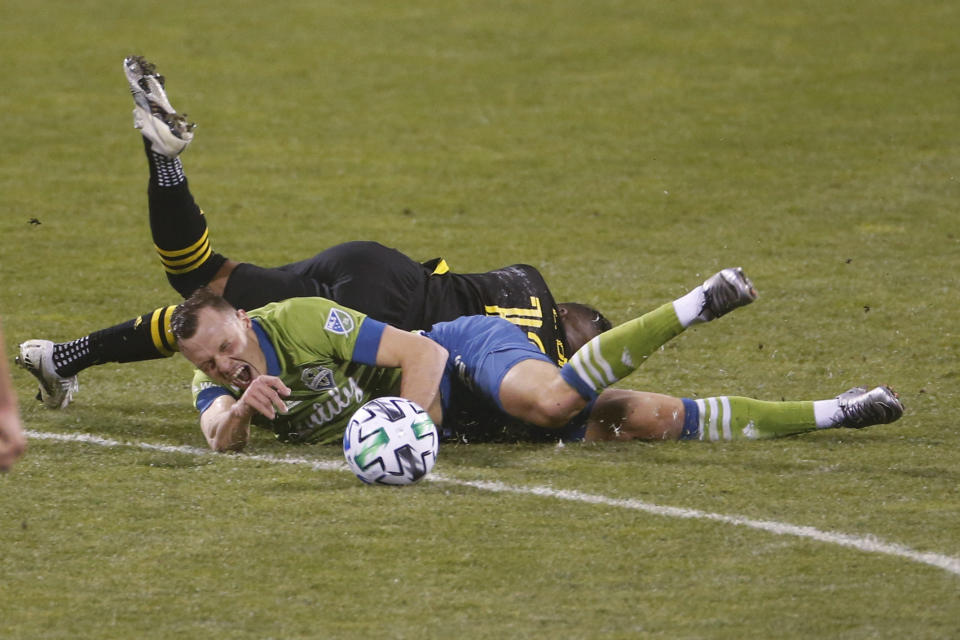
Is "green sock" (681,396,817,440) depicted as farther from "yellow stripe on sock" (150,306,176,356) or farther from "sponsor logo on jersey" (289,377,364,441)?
"yellow stripe on sock" (150,306,176,356)

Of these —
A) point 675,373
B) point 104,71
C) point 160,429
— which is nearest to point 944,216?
point 675,373

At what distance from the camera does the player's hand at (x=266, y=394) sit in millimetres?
5656

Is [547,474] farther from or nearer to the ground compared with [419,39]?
nearer to the ground

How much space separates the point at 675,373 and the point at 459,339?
71.7 inches

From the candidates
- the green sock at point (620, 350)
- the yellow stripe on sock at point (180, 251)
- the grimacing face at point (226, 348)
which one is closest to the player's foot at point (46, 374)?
the yellow stripe on sock at point (180, 251)

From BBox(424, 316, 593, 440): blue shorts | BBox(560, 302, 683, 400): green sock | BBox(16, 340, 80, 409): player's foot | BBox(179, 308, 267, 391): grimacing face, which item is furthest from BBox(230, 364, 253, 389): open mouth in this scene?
BBox(16, 340, 80, 409): player's foot

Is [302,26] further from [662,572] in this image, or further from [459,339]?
[662,572]

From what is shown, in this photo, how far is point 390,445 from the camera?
5.62m

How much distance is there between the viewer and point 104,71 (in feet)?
51.8

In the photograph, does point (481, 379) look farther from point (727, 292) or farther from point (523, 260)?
point (523, 260)

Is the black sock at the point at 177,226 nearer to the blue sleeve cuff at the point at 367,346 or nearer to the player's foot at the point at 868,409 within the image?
the blue sleeve cuff at the point at 367,346

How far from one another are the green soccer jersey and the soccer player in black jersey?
2.46 feet

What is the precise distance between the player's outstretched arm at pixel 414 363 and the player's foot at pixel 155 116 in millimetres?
1753

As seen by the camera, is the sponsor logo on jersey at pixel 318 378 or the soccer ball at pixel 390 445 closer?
the soccer ball at pixel 390 445
